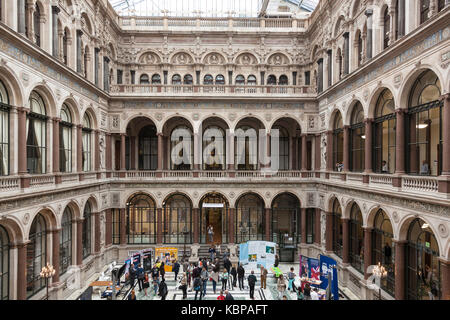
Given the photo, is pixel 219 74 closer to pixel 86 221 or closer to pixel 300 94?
pixel 300 94

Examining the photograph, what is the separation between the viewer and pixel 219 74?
26.9 meters

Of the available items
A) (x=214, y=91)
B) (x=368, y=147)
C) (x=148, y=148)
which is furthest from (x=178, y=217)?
(x=368, y=147)

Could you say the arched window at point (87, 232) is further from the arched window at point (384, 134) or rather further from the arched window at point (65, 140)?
Answer: the arched window at point (384, 134)

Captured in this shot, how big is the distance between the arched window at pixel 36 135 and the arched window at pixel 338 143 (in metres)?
17.6

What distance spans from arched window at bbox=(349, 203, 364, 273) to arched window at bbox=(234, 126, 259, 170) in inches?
420

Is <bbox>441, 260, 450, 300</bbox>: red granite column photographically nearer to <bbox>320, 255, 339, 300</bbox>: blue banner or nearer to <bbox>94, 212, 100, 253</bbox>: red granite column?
<bbox>320, 255, 339, 300</bbox>: blue banner

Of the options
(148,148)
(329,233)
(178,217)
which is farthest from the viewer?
(148,148)

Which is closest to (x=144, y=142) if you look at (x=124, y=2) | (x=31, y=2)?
(x=124, y=2)

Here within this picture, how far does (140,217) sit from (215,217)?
20.3 ft

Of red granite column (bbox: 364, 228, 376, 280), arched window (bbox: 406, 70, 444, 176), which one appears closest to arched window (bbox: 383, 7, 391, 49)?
arched window (bbox: 406, 70, 444, 176)

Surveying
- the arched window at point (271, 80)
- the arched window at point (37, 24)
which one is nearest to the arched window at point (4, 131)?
the arched window at point (37, 24)

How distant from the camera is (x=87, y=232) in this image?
69.9 ft

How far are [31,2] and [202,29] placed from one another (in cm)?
1399

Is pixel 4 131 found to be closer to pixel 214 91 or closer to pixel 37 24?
pixel 37 24
